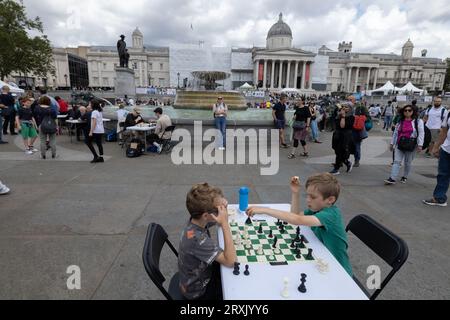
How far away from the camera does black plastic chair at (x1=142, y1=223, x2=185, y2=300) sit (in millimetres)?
1734

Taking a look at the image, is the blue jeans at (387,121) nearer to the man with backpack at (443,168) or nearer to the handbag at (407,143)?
the handbag at (407,143)

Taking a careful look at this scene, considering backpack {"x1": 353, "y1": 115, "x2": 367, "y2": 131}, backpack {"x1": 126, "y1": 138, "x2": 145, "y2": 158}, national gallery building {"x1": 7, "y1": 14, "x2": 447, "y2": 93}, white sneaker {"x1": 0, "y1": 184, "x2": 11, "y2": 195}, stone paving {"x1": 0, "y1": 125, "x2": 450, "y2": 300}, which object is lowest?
stone paving {"x1": 0, "y1": 125, "x2": 450, "y2": 300}

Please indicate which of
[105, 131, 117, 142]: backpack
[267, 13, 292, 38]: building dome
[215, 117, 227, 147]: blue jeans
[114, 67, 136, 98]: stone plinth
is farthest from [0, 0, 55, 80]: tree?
[267, 13, 292, 38]: building dome

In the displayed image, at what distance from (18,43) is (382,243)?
43876 mm

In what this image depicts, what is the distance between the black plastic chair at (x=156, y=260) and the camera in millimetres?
1734

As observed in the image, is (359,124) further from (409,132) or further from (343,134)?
(409,132)

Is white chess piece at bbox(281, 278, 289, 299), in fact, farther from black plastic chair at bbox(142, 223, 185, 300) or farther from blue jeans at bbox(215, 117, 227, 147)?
blue jeans at bbox(215, 117, 227, 147)

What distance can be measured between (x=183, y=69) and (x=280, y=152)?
7887 centimetres

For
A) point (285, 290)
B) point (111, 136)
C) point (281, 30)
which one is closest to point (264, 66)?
point (281, 30)

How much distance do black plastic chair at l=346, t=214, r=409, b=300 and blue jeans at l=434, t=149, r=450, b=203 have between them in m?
3.83

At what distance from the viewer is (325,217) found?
2.09 m

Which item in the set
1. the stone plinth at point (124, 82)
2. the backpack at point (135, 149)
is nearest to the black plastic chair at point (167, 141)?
the backpack at point (135, 149)

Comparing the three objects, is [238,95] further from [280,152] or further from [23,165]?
[23,165]
